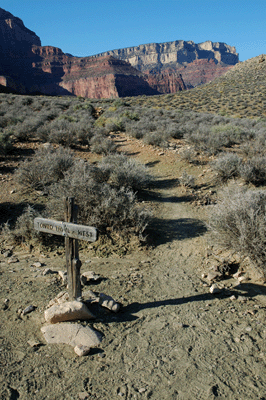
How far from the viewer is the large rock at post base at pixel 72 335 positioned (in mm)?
2900

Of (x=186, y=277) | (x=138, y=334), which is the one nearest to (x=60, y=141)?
(x=186, y=277)

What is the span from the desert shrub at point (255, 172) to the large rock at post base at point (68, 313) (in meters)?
6.72

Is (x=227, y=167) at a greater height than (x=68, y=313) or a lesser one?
greater

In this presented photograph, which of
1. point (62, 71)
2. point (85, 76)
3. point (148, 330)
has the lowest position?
point (148, 330)

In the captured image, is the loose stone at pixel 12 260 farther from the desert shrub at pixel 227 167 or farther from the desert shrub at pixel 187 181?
the desert shrub at pixel 227 167

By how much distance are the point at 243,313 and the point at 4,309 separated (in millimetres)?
3254

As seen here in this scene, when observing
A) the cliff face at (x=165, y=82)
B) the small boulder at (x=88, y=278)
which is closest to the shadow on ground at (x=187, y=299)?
the small boulder at (x=88, y=278)

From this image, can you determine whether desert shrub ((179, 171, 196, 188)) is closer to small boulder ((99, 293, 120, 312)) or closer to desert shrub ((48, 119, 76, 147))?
small boulder ((99, 293, 120, 312))

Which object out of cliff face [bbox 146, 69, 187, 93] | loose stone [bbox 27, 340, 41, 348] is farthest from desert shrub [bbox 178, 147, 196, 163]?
cliff face [bbox 146, 69, 187, 93]

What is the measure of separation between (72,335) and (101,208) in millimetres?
3103

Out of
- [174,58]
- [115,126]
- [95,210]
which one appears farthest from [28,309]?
[174,58]

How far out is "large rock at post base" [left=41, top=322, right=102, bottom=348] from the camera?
2900 mm

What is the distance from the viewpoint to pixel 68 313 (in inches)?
122

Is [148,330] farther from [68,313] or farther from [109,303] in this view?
[68,313]
